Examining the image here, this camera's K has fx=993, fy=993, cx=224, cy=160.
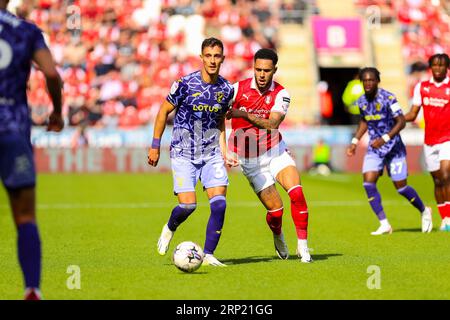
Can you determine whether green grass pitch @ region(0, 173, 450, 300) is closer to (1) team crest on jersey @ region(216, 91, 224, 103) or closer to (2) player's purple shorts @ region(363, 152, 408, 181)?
(2) player's purple shorts @ region(363, 152, 408, 181)

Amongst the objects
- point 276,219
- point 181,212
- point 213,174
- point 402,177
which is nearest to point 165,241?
point 181,212

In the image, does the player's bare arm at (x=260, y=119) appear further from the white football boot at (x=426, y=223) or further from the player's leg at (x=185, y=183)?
the white football boot at (x=426, y=223)

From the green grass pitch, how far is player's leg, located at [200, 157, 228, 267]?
298 mm

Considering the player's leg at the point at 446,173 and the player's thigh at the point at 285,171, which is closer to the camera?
the player's thigh at the point at 285,171

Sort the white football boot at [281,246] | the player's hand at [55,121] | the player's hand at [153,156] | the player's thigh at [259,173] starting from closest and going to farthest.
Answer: the player's hand at [55,121] < the player's hand at [153,156] < the player's thigh at [259,173] < the white football boot at [281,246]

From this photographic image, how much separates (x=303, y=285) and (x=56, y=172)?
24846 millimetres

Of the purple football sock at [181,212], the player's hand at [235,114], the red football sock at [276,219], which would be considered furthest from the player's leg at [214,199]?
the red football sock at [276,219]

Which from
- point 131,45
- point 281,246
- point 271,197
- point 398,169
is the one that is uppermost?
point 131,45

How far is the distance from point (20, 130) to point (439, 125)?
9.74 metres

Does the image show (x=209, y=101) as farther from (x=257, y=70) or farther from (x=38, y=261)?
(x=38, y=261)

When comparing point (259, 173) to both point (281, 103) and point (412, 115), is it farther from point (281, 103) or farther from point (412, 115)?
point (412, 115)

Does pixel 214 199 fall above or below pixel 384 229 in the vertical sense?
above

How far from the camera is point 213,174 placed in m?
11.1

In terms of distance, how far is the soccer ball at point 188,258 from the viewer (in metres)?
10.3
